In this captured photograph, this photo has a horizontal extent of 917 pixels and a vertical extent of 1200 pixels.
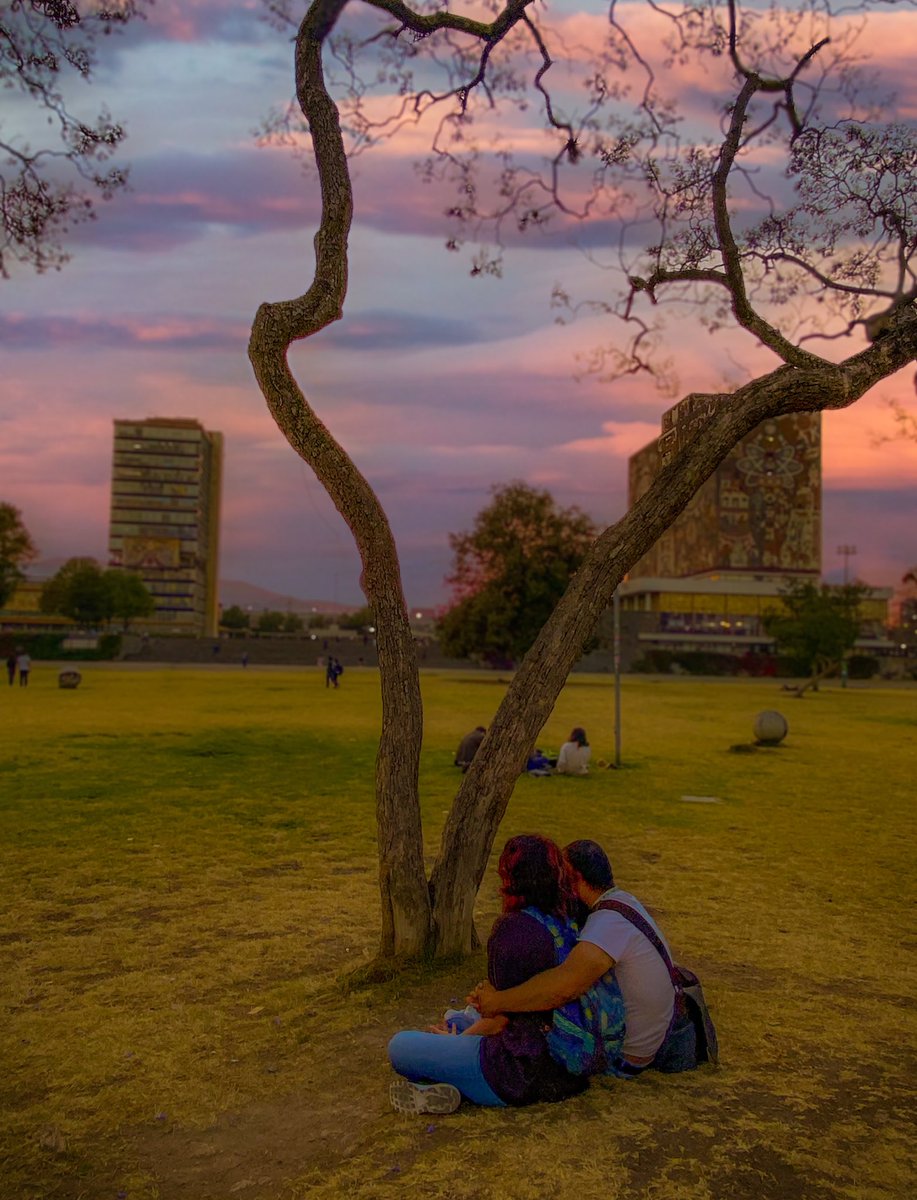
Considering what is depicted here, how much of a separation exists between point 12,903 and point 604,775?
11.3 metres

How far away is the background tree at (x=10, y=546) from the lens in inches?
3120

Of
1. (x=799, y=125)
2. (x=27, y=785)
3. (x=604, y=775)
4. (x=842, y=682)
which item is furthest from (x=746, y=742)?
(x=842, y=682)

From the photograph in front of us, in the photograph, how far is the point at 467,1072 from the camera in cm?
475

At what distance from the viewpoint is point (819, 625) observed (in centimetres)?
5178

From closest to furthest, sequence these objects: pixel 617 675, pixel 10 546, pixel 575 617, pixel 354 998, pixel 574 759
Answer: pixel 354 998, pixel 575 617, pixel 574 759, pixel 617 675, pixel 10 546

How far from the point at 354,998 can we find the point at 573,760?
11469mm

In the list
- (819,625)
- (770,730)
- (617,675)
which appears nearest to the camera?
(617,675)

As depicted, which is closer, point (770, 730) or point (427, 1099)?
point (427, 1099)

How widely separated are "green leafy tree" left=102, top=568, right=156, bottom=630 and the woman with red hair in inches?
4481

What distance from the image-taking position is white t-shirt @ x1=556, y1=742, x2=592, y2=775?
17.5 metres

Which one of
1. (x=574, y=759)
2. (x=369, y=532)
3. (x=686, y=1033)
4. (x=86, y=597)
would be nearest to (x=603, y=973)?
(x=686, y=1033)

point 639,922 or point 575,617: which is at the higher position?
point 575,617

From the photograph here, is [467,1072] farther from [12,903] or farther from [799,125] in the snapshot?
[799,125]

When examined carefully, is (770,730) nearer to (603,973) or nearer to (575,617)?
(575,617)
